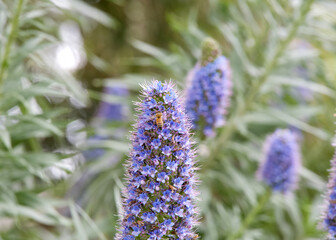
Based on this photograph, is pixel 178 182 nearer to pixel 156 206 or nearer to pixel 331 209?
pixel 156 206

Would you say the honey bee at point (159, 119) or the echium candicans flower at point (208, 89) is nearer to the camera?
the honey bee at point (159, 119)

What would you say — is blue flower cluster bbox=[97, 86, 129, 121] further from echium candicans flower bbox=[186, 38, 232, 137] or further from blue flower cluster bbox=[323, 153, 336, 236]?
blue flower cluster bbox=[323, 153, 336, 236]

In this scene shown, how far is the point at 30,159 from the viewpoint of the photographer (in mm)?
2047

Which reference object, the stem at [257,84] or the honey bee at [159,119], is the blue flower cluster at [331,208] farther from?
the stem at [257,84]

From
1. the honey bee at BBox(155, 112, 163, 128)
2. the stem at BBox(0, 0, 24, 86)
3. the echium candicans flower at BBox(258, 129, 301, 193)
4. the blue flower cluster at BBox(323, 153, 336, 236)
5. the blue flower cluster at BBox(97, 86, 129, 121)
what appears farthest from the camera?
the blue flower cluster at BBox(97, 86, 129, 121)

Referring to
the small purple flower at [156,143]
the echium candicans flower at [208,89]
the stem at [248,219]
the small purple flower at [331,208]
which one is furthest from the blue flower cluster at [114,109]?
the small purple flower at [156,143]

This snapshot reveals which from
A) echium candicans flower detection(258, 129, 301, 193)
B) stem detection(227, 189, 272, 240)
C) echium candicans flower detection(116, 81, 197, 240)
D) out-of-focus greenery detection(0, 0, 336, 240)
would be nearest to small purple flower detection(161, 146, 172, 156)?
echium candicans flower detection(116, 81, 197, 240)

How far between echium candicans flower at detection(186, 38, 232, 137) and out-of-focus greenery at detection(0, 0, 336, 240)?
133mm

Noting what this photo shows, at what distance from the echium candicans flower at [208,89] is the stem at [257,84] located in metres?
0.50

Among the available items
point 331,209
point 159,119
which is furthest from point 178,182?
point 331,209

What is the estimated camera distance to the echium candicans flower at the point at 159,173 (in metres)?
1.13

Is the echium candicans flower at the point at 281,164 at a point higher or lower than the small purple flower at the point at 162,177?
higher

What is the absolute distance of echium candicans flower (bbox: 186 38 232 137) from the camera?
2.05 meters

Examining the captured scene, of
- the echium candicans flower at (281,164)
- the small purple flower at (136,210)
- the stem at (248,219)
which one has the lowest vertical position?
the small purple flower at (136,210)
